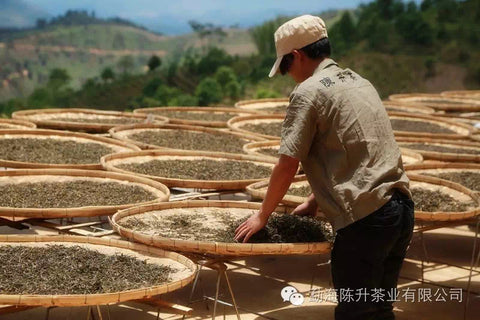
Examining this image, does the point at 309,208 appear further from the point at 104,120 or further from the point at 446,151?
the point at 104,120

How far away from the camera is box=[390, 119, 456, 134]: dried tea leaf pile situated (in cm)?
726

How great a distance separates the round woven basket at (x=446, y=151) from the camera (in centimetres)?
564

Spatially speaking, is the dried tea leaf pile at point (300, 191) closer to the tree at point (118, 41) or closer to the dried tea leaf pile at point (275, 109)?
the dried tea leaf pile at point (275, 109)

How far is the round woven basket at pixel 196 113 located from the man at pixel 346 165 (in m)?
4.34

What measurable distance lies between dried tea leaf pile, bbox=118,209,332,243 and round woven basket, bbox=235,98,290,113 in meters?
4.93

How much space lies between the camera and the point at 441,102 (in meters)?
9.83

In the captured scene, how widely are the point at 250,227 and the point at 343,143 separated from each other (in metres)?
0.51

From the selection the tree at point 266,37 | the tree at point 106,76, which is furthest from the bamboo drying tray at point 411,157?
the tree at point 266,37

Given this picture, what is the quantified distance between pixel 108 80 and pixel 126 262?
68.0 feet

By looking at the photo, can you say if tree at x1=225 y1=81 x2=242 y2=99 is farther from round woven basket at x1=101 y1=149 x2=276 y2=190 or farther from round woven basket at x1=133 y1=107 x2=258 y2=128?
round woven basket at x1=101 y1=149 x2=276 y2=190

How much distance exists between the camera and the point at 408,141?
6.57m

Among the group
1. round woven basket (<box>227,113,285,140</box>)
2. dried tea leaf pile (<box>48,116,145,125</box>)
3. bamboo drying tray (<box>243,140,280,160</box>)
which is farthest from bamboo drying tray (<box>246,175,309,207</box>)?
dried tea leaf pile (<box>48,116,145,125</box>)

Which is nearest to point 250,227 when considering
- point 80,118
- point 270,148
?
point 270,148

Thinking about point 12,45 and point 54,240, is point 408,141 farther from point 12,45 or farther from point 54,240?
point 12,45
